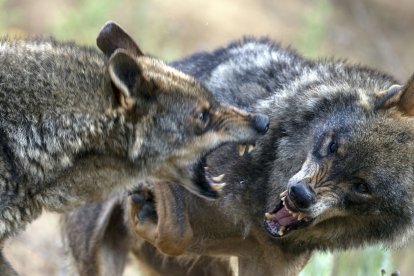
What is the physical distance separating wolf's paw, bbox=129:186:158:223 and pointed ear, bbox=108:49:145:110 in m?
1.13

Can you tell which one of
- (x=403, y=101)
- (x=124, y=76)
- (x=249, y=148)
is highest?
(x=403, y=101)

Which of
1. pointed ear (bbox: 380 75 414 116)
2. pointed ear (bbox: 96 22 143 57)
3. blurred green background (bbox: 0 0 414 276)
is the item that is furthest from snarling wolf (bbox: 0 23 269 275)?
blurred green background (bbox: 0 0 414 276)

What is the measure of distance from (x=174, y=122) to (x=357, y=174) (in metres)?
1.10

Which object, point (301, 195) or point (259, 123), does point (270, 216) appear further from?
point (259, 123)

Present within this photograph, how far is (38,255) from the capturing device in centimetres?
919

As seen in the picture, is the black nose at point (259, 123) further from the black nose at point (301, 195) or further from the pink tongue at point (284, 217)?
the pink tongue at point (284, 217)

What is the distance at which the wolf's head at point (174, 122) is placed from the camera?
5.16 m

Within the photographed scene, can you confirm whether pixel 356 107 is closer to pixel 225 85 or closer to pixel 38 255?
pixel 225 85

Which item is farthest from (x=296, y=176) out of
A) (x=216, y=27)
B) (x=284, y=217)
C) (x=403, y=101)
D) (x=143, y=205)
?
(x=216, y=27)

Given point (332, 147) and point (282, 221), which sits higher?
point (332, 147)

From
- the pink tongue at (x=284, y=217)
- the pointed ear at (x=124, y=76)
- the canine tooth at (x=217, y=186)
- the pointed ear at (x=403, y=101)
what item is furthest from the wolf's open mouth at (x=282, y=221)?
the pointed ear at (x=124, y=76)

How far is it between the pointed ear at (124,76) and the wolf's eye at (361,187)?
138 centimetres

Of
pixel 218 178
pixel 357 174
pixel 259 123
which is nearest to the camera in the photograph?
pixel 259 123

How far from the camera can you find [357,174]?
553cm
